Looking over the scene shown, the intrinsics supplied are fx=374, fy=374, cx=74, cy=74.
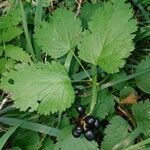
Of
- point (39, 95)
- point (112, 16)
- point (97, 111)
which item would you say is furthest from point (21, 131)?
point (112, 16)

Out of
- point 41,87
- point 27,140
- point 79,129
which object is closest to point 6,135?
point 27,140

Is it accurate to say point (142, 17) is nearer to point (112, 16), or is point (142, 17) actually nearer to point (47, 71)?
point (112, 16)

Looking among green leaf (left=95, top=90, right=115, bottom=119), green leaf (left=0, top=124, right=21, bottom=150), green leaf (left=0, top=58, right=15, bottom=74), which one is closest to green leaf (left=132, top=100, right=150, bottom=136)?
green leaf (left=95, top=90, right=115, bottom=119)

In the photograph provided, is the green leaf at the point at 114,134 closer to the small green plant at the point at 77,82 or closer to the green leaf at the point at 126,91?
the small green plant at the point at 77,82

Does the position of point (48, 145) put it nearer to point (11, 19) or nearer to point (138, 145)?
point (138, 145)

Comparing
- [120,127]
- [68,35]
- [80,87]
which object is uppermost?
[68,35]

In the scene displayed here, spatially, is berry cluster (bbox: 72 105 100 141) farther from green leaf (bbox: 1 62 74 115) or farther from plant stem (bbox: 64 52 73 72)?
plant stem (bbox: 64 52 73 72)

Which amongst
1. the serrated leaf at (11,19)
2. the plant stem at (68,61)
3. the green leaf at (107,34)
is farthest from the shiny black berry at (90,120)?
the serrated leaf at (11,19)

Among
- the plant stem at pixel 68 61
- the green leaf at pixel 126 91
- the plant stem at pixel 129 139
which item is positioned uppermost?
the plant stem at pixel 68 61
